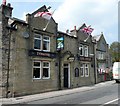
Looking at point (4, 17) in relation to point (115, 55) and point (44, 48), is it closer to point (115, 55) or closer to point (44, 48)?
point (44, 48)

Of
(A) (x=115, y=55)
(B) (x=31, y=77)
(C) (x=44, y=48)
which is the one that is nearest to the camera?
(B) (x=31, y=77)

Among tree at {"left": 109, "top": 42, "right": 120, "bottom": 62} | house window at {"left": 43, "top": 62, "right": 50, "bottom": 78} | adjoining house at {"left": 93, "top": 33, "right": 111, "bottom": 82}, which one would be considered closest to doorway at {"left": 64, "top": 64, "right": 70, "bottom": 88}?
house window at {"left": 43, "top": 62, "right": 50, "bottom": 78}

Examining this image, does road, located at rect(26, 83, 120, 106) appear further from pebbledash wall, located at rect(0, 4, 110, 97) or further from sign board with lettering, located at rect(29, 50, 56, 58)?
sign board with lettering, located at rect(29, 50, 56, 58)

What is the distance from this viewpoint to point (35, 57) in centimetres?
1752

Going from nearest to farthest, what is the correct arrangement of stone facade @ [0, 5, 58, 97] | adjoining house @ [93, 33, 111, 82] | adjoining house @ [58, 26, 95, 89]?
stone facade @ [0, 5, 58, 97] < adjoining house @ [58, 26, 95, 89] < adjoining house @ [93, 33, 111, 82]

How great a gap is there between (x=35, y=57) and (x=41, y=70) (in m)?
1.50

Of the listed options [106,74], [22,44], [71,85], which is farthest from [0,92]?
[106,74]

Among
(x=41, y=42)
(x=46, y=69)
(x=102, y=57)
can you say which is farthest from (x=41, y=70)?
(x=102, y=57)

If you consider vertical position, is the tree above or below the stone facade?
above

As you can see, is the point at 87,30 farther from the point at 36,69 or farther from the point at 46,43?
the point at 36,69

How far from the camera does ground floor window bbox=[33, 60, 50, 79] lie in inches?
698

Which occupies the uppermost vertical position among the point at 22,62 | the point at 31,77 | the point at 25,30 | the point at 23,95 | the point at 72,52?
the point at 25,30

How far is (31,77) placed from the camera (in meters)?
17.1

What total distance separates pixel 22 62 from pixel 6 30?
3.01m
